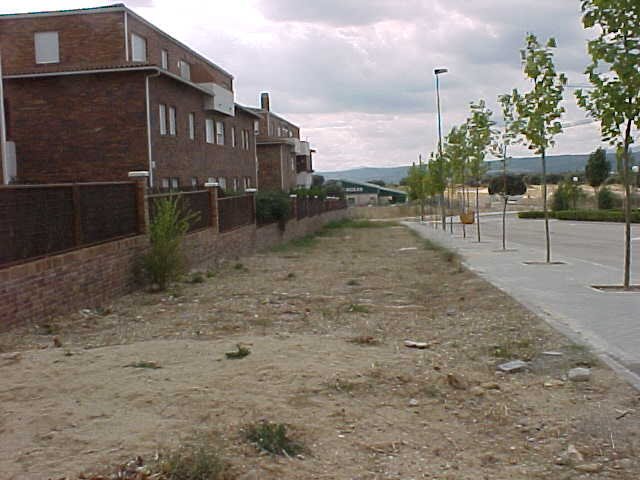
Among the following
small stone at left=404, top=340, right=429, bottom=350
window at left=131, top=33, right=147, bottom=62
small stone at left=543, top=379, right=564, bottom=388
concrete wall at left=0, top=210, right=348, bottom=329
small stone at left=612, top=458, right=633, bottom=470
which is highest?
window at left=131, top=33, right=147, bottom=62

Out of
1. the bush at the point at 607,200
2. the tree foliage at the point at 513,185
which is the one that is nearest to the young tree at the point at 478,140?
the bush at the point at 607,200

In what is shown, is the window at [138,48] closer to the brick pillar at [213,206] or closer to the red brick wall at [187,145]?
the red brick wall at [187,145]

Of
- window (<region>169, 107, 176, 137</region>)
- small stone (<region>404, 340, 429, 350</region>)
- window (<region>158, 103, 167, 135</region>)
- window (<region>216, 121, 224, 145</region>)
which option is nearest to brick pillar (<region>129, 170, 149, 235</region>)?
small stone (<region>404, 340, 429, 350</region>)

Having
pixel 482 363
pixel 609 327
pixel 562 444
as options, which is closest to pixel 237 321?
pixel 482 363

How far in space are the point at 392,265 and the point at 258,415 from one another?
15.6 metres

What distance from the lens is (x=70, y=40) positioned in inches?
1183

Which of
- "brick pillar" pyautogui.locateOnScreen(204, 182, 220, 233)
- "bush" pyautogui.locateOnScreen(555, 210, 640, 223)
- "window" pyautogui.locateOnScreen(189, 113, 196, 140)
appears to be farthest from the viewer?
"bush" pyautogui.locateOnScreen(555, 210, 640, 223)

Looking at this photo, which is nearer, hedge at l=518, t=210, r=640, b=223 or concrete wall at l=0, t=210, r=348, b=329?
concrete wall at l=0, t=210, r=348, b=329

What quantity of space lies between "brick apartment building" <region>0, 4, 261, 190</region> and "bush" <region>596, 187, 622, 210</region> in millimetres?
38881

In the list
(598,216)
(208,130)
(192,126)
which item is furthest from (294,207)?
(598,216)

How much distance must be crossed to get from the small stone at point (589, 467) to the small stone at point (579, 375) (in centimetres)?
220

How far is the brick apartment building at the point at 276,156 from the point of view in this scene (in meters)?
57.1

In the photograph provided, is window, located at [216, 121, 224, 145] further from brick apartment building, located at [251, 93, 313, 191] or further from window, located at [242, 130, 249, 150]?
brick apartment building, located at [251, 93, 313, 191]

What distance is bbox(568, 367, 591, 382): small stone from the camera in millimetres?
7277
